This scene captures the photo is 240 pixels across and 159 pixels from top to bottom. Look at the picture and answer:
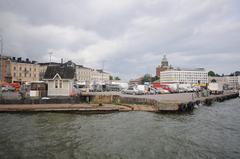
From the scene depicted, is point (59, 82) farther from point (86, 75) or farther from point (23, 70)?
point (86, 75)

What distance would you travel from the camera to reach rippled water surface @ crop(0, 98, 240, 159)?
13.3 meters

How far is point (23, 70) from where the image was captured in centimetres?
10312

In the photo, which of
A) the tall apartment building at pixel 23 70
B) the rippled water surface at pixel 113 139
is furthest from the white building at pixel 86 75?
the rippled water surface at pixel 113 139

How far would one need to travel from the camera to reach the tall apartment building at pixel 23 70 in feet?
330

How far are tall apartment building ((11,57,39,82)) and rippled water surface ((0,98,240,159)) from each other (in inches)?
3379

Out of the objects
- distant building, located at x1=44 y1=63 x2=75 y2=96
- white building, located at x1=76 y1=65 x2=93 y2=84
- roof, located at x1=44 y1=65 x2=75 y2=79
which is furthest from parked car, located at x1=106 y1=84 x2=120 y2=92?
white building, located at x1=76 y1=65 x2=93 y2=84

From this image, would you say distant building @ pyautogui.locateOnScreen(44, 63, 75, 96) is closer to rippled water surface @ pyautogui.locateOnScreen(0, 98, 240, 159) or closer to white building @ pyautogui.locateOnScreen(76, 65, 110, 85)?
rippled water surface @ pyautogui.locateOnScreen(0, 98, 240, 159)

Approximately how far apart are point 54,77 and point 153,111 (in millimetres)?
18637

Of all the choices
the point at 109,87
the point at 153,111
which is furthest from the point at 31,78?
the point at 153,111

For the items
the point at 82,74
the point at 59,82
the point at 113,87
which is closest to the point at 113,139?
the point at 59,82

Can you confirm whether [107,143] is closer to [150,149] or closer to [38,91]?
[150,149]

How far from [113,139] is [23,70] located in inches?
3894

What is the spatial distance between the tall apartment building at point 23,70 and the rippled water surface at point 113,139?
85.8 m

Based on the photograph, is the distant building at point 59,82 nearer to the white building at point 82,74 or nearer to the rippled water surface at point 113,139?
the rippled water surface at point 113,139
